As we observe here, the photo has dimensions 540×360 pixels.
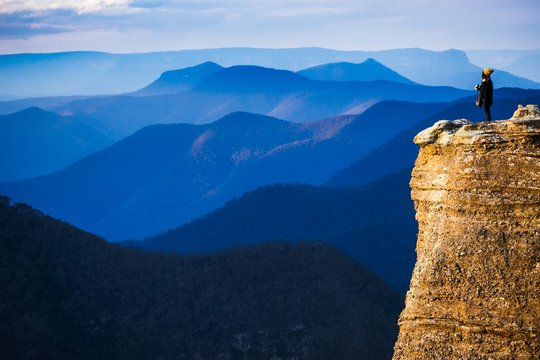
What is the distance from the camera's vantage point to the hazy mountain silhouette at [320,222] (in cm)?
10712

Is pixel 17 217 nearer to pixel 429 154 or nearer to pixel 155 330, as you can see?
pixel 155 330

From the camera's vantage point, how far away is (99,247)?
224ft

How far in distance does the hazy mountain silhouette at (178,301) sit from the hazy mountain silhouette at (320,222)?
35556 mm

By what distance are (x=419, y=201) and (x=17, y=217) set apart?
5986cm

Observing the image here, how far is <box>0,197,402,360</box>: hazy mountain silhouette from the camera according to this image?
188 ft

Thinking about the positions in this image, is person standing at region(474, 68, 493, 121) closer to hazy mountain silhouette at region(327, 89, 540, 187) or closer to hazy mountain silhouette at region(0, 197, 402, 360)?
hazy mountain silhouette at region(0, 197, 402, 360)

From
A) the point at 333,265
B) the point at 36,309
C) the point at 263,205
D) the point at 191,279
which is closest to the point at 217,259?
the point at 191,279

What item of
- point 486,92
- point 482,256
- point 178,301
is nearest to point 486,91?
point 486,92

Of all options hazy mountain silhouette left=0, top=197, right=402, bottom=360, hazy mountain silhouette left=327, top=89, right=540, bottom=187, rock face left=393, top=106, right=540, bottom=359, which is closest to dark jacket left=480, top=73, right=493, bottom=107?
rock face left=393, top=106, right=540, bottom=359

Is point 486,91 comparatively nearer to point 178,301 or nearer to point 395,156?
point 178,301

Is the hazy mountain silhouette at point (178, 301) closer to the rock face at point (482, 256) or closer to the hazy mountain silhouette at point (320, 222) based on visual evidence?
the hazy mountain silhouette at point (320, 222)

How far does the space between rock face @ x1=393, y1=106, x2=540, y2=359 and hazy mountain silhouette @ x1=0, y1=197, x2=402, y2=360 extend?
147ft

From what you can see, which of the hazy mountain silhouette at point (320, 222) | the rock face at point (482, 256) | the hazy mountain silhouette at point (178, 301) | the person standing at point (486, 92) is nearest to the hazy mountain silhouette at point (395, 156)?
the hazy mountain silhouette at point (320, 222)

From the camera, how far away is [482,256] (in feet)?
36.7
